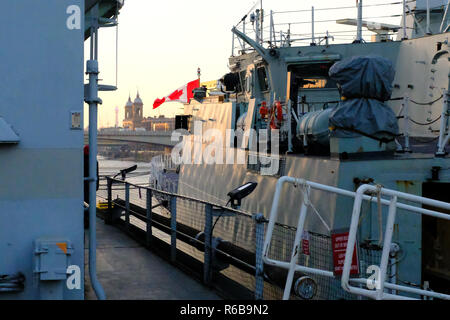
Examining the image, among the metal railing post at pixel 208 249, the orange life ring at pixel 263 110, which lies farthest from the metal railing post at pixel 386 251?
the orange life ring at pixel 263 110

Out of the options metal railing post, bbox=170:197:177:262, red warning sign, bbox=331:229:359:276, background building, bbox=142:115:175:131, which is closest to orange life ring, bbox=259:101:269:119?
metal railing post, bbox=170:197:177:262

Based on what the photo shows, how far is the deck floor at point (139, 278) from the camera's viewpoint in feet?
19.4

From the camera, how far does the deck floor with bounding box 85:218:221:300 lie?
591 cm

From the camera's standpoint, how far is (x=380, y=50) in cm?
1274

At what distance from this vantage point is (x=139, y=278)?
6.55 metres

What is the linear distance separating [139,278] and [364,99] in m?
4.20

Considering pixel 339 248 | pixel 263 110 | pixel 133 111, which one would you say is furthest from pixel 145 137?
pixel 133 111

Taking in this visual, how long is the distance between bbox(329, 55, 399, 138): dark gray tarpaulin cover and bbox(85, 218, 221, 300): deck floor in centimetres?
316

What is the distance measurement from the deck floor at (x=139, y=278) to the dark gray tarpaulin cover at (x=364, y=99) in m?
3.16

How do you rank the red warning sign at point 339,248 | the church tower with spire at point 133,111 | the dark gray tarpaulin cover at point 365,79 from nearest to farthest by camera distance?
the red warning sign at point 339,248 → the dark gray tarpaulin cover at point 365,79 → the church tower with spire at point 133,111

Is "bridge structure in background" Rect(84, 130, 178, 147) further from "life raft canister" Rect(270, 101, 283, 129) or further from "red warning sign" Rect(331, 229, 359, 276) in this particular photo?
"red warning sign" Rect(331, 229, 359, 276)

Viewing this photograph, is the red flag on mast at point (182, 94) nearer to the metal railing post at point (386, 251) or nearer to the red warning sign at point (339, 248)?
the red warning sign at point (339, 248)

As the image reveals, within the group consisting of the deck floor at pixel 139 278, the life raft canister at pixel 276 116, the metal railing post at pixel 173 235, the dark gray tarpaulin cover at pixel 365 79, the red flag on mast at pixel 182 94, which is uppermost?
the red flag on mast at pixel 182 94

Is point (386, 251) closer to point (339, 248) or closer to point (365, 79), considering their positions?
point (339, 248)
